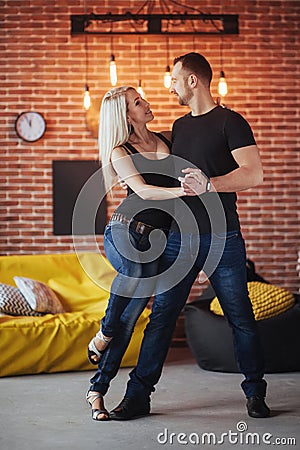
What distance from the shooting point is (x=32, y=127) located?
21.8ft

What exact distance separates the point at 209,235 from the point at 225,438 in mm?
963

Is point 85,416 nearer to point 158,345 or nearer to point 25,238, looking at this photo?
point 158,345

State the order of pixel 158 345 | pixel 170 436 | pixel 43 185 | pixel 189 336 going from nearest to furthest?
1. pixel 170 436
2. pixel 158 345
3. pixel 189 336
4. pixel 43 185

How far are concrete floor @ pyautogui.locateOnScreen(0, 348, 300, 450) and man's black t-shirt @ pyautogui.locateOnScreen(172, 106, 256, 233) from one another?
973 millimetres

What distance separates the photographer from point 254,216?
6781 millimetres

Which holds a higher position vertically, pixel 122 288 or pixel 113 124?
pixel 113 124

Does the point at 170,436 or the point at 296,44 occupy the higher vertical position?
the point at 296,44

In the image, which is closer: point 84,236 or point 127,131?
point 127,131

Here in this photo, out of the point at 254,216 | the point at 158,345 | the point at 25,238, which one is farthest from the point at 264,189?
the point at 158,345

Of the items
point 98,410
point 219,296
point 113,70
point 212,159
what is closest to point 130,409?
point 98,410

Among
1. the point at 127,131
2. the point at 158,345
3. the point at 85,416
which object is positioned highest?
the point at 127,131

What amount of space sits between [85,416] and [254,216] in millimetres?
3039

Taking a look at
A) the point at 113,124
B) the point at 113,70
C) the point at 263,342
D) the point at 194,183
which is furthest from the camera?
the point at 113,70

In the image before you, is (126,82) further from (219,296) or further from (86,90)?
(219,296)
